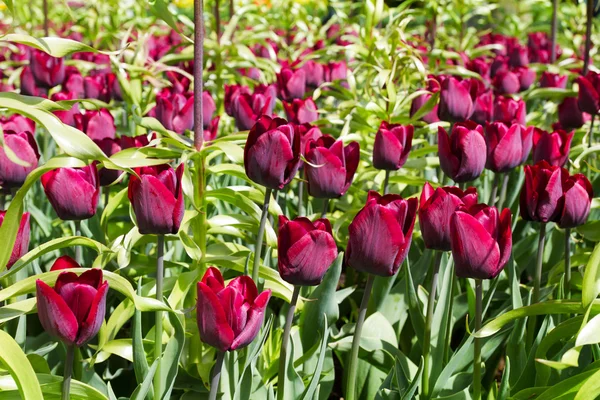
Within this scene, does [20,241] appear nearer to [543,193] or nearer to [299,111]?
[543,193]

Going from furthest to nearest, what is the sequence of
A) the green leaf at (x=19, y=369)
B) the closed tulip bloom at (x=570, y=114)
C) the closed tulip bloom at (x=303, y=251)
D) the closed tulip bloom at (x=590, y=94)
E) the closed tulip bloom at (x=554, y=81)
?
the closed tulip bloom at (x=554, y=81), the closed tulip bloom at (x=570, y=114), the closed tulip bloom at (x=590, y=94), the closed tulip bloom at (x=303, y=251), the green leaf at (x=19, y=369)

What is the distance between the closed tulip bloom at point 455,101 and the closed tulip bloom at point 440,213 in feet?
2.73

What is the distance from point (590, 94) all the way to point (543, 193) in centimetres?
83

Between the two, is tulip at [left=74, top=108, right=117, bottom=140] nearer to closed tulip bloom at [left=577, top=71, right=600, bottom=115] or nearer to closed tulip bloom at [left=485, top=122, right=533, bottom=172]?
closed tulip bloom at [left=485, top=122, right=533, bottom=172]

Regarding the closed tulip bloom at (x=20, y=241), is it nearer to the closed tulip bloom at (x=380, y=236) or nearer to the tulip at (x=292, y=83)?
the closed tulip bloom at (x=380, y=236)

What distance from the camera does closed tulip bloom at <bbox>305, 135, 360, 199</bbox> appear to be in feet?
5.16

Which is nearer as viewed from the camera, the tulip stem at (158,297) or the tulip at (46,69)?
the tulip stem at (158,297)

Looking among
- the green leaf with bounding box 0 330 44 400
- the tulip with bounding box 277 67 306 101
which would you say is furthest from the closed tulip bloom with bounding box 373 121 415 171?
the green leaf with bounding box 0 330 44 400

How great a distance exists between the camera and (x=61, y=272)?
3.72ft

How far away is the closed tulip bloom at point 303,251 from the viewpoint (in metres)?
1.24

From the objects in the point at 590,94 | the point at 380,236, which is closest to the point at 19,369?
the point at 380,236

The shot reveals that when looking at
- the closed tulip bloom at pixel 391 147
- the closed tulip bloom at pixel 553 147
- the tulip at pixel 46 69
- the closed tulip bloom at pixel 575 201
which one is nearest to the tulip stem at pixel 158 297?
the closed tulip bloom at pixel 391 147

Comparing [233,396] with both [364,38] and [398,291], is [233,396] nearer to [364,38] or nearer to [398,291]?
[398,291]

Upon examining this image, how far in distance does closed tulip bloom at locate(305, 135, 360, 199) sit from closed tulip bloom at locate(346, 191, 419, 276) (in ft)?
0.94
